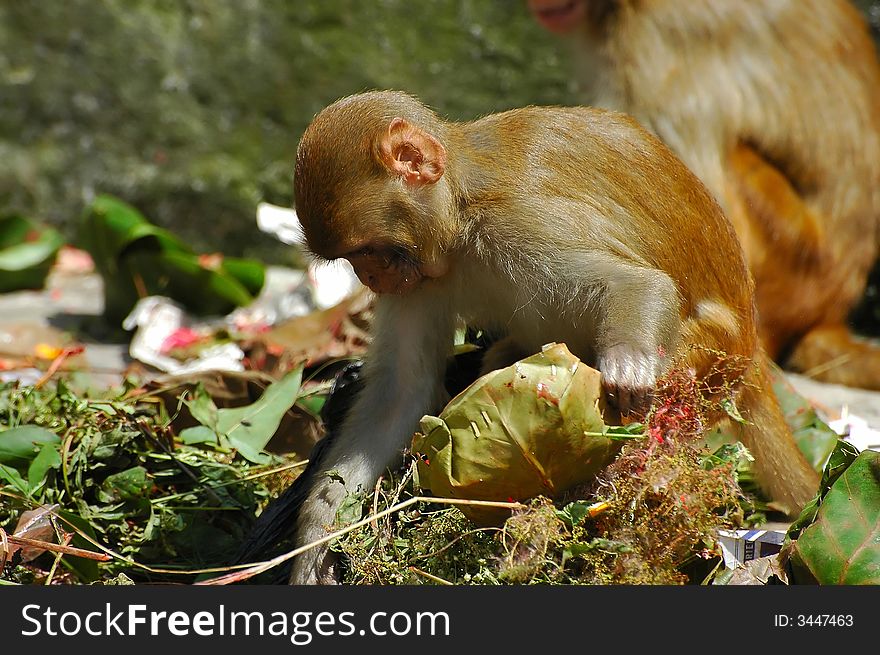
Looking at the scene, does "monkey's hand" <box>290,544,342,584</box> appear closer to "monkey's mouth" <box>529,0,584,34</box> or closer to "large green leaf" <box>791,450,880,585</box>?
"large green leaf" <box>791,450,880,585</box>

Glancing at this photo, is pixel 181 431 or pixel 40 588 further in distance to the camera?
pixel 181 431

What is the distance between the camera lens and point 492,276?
10.9 feet

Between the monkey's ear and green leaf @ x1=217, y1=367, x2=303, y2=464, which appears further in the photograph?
green leaf @ x1=217, y1=367, x2=303, y2=464

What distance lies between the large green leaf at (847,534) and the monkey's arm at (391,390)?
1.24m

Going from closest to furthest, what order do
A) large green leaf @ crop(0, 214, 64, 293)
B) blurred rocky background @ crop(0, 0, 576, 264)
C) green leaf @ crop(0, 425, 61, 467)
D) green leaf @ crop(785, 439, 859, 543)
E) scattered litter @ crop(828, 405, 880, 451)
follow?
1. green leaf @ crop(785, 439, 859, 543)
2. green leaf @ crop(0, 425, 61, 467)
3. scattered litter @ crop(828, 405, 880, 451)
4. large green leaf @ crop(0, 214, 64, 293)
5. blurred rocky background @ crop(0, 0, 576, 264)

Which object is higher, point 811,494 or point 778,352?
point 811,494

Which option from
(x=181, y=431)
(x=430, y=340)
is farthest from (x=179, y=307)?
(x=430, y=340)

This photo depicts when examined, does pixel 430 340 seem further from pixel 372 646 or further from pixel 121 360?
pixel 121 360

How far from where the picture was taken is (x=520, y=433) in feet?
8.98

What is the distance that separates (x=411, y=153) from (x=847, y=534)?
1.57 m

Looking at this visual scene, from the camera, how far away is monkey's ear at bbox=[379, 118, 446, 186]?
3.14m

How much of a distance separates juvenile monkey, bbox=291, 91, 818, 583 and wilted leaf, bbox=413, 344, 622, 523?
0.58 feet

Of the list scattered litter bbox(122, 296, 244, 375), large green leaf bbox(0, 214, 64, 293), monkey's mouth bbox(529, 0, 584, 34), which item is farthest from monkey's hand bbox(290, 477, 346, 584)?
large green leaf bbox(0, 214, 64, 293)

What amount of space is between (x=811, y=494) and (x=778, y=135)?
8.44 feet
